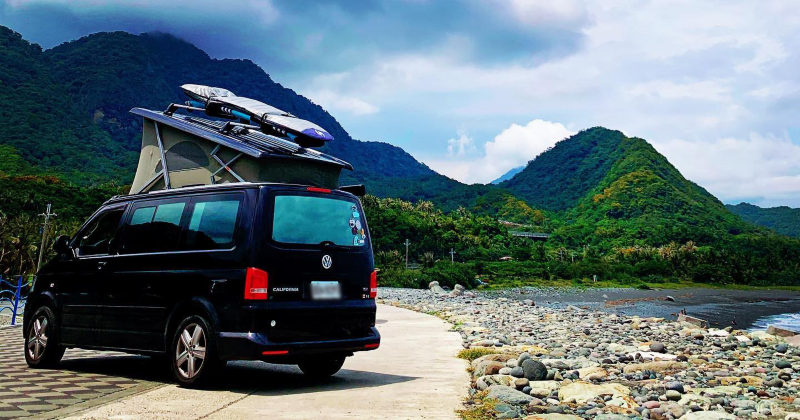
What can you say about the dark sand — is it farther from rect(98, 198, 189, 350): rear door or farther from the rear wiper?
rect(98, 198, 189, 350): rear door

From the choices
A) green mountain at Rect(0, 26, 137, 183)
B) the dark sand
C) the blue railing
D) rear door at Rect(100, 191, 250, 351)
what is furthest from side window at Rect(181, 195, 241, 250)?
green mountain at Rect(0, 26, 137, 183)

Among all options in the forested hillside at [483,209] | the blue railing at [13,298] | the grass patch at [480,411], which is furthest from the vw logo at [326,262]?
the forested hillside at [483,209]

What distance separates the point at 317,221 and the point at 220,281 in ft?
3.94

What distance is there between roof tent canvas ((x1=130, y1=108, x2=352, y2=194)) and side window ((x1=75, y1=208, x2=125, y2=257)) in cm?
163

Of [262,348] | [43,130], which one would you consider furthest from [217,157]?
[43,130]

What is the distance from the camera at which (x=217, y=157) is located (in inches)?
376

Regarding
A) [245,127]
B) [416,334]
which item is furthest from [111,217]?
[416,334]

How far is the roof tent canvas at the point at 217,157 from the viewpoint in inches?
350

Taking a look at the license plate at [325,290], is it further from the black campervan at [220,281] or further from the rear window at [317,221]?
the rear window at [317,221]

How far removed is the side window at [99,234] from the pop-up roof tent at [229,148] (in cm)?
165

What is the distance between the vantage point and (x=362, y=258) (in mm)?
7410

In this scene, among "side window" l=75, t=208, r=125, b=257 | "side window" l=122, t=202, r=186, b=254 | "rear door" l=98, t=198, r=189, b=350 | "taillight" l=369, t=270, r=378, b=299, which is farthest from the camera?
"side window" l=75, t=208, r=125, b=257

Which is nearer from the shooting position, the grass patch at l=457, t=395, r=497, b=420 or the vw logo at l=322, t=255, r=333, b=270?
the grass patch at l=457, t=395, r=497, b=420

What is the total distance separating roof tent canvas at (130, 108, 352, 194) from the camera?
350 inches
